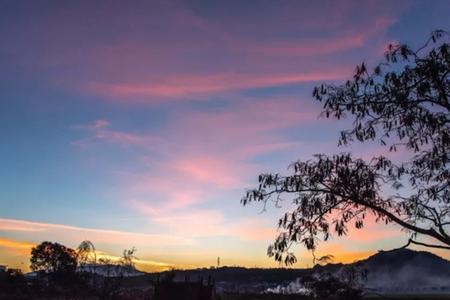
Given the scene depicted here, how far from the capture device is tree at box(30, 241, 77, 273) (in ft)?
325

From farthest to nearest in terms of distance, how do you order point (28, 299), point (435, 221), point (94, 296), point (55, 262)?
point (55, 262) → point (94, 296) → point (28, 299) → point (435, 221)

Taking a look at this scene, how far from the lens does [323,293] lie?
2392 inches

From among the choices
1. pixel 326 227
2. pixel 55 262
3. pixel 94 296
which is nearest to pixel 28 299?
pixel 94 296

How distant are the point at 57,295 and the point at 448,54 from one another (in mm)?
63053

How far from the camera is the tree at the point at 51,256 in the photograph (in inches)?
3898

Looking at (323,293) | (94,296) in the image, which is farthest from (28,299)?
(323,293)

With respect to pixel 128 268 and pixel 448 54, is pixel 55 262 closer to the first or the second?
pixel 128 268

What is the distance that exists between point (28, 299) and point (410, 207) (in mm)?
52779

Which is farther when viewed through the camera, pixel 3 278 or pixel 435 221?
pixel 3 278

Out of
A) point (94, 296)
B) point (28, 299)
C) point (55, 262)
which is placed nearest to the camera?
point (28, 299)

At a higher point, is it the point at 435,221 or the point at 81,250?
the point at 81,250

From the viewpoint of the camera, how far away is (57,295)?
6794 cm

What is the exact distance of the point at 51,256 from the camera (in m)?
102

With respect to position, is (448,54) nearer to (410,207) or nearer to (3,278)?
(410,207)
